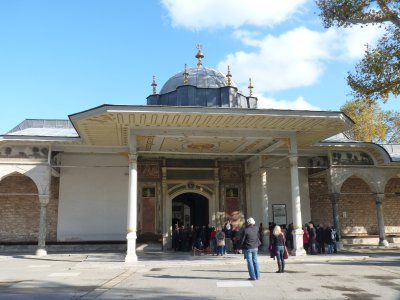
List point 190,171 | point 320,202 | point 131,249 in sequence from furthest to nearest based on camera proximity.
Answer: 1. point 320,202
2. point 190,171
3. point 131,249

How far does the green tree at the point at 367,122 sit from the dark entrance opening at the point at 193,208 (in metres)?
15.5

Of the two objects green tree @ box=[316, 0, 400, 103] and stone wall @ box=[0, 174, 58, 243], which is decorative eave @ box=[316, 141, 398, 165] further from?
stone wall @ box=[0, 174, 58, 243]

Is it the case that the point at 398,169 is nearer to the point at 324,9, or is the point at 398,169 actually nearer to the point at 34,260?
the point at 324,9

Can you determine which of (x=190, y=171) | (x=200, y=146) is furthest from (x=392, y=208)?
(x=200, y=146)

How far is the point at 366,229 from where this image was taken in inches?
719

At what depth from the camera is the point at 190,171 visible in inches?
699

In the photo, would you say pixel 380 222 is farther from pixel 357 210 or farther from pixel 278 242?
pixel 278 242

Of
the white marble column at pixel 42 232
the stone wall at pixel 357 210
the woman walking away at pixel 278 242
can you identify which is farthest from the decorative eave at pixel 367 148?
the white marble column at pixel 42 232

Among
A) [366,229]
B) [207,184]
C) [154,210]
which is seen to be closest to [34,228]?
[154,210]

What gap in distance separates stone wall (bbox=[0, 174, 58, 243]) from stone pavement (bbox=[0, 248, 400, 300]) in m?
3.86

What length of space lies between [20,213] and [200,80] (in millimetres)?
9509

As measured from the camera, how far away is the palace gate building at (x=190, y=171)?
502 inches

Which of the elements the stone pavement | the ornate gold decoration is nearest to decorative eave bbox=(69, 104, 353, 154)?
the ornate gold decoration

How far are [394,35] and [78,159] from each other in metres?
12.2
